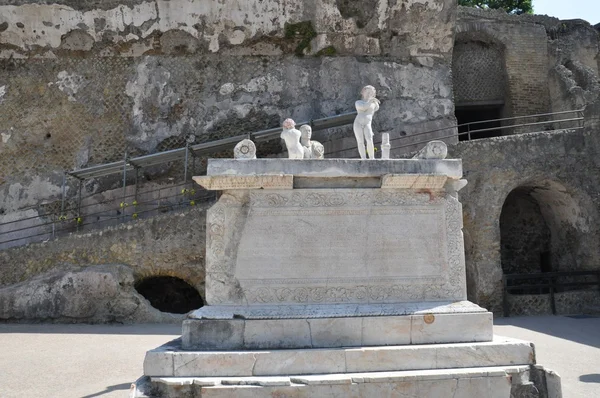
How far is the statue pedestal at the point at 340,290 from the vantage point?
15.4ft

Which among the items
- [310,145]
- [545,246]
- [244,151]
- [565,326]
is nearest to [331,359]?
[244,151]

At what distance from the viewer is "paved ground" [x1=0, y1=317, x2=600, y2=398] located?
5895 mm

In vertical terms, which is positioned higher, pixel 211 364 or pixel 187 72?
pixel 187 72

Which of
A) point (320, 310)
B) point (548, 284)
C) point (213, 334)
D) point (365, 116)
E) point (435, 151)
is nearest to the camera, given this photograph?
A: point (213, 334)

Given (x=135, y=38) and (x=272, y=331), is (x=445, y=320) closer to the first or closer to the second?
(x=272, y=331)

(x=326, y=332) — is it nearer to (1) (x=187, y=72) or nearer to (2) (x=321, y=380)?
(2) (x=321, y=380)

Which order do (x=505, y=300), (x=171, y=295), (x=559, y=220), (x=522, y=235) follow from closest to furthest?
1. (x=505, y=300)
2. (x=171, y=295)
3. (x=559, y=220)
4. (x=522, y=235)

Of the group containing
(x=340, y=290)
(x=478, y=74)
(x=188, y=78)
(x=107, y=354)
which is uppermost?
(x=478, y=74)

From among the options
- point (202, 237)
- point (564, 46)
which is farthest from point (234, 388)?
point (564, 46)

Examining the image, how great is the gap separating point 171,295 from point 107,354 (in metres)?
5.48

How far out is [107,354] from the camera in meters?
7.64

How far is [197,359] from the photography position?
467 cm

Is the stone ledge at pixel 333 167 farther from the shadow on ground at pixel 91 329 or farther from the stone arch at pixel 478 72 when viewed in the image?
the stone arch at pixel 478 72

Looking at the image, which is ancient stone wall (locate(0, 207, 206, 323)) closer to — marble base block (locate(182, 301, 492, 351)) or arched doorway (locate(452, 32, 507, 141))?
marble base block (locate(182, 301, 492, 351))
